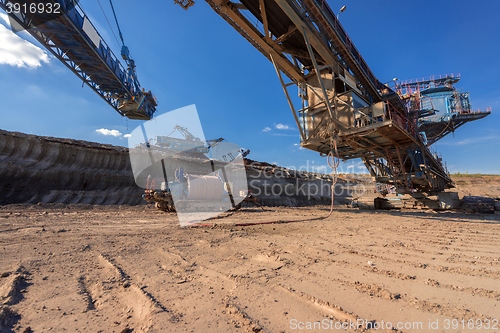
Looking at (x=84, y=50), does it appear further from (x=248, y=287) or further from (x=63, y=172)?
(x=248, y=287)

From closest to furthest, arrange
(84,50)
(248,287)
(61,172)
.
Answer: (248,287) → (84,50) → (61,172)

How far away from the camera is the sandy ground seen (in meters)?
1.98

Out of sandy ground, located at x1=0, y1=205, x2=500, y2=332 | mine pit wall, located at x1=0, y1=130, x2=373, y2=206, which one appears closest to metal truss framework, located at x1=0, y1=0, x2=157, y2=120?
mine pit wall, located at x1=0, y1=130, x2=373, y2=206

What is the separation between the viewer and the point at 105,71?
1529 centimetres

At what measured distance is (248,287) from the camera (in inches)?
104

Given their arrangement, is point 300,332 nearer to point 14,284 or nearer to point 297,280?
point 297,280

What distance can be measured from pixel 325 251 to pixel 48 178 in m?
19.0

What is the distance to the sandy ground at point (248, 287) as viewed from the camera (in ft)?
6.49

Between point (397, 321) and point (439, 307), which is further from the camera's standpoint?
point (439, 307)

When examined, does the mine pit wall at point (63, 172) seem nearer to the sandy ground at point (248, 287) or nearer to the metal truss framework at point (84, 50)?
the metal truss framework at point (84, 50)

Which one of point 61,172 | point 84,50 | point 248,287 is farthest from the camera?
point 61,172

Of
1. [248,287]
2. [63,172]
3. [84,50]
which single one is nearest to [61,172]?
[63,172]

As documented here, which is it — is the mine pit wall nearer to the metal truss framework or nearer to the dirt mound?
the dirt mound

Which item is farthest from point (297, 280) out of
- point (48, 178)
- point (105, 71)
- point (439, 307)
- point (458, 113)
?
point (458, 113)
